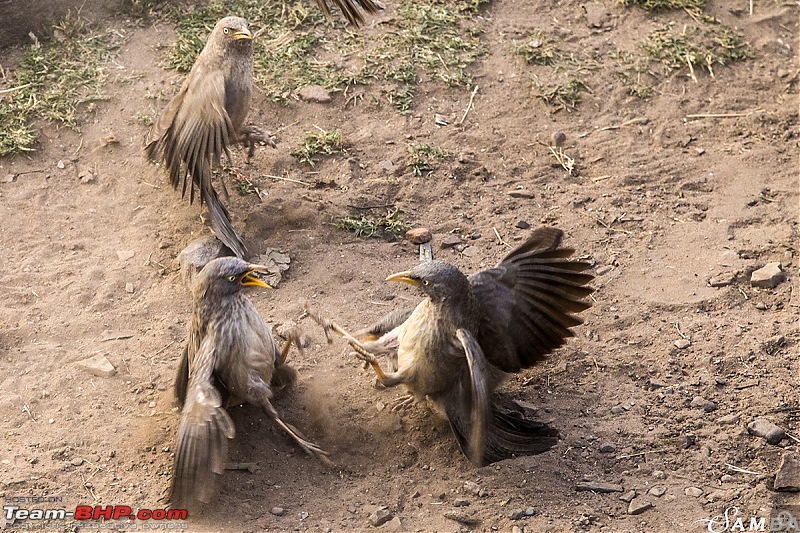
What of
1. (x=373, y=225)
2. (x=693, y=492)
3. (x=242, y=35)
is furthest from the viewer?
(x=373, y=225)

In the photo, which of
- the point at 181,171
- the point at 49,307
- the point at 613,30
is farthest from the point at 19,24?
the point at 613,30

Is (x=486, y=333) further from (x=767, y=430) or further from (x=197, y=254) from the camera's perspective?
(x=197, y=254)

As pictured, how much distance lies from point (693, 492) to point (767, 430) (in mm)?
562

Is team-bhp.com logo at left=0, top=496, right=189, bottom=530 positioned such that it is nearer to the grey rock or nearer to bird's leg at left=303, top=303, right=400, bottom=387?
bird's leg at left=303, top=303, right=400, bottom=387

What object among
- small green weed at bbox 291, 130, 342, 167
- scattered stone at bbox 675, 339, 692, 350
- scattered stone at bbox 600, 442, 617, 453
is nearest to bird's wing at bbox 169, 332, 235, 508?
scattered stone at bbox 600, 442, 617, 453

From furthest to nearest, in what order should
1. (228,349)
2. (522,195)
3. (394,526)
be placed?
(522,195) → (228,349) → (394,526)

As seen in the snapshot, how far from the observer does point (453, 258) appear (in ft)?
18.6

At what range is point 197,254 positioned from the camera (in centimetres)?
539

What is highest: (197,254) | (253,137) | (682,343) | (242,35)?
(242,35)

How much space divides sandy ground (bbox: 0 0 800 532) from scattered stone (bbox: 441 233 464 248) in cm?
6

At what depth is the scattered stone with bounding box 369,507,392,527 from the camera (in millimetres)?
4074

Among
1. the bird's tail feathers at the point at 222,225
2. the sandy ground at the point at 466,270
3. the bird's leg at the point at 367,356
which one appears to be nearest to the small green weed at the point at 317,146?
the sandy ground at the point at 466,270

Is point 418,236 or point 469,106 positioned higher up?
point 469,106

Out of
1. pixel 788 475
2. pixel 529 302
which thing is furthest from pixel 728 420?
pixel 529 302
